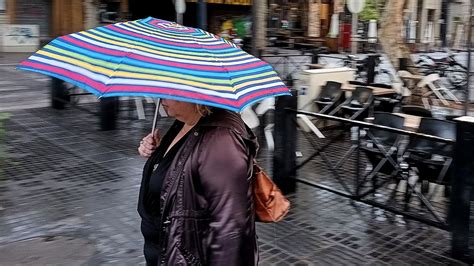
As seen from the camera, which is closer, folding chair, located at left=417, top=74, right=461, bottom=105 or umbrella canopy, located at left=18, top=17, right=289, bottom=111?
umbrella canopy, located at left=18, top=17, right=289, bottom=111

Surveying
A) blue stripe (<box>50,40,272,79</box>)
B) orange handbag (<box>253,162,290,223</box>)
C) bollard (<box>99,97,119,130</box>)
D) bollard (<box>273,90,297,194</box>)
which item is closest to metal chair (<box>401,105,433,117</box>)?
bollard (<box>273,90,297,194</box>)

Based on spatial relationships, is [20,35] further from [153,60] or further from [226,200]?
[226,200]

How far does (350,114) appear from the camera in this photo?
954cm

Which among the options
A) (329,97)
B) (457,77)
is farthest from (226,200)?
(457,77)

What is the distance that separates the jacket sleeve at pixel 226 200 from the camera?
7.20 feet

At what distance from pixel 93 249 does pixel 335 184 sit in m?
3.34

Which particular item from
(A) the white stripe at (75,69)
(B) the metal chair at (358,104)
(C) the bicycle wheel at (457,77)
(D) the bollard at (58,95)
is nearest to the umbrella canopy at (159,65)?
(A) the white stripe at (75,69)

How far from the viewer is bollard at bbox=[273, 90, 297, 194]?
6.30 meters

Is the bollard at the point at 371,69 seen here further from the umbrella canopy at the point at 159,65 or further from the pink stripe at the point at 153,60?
the pink stripe at the point at 153,60

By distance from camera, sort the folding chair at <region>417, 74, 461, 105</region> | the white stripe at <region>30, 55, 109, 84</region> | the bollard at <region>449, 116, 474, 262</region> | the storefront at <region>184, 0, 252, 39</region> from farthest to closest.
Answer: the storefront at <region>184, 0, 252, 39</region>
the folding chair at <region>417, 74, 461, 105</region>
the bollard at <region>449, 116, 474, 262</region>
the white stripe at <region>30, 55, 109, 84</region>

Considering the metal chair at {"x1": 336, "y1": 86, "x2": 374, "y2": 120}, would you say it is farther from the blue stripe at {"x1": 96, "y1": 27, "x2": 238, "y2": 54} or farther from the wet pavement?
the blue stripe at {"x1": 96, "y1": 27, "x2": 238, "y2": 54}

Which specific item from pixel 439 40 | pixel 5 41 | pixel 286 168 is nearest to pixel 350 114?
pixel 286 168

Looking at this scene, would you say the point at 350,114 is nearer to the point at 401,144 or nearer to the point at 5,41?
the point at 401,144

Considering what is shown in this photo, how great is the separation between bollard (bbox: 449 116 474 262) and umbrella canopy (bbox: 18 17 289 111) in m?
2.47
